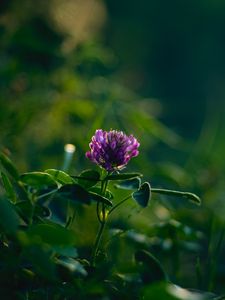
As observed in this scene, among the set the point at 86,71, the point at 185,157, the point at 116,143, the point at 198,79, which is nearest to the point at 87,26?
the point at 86,71

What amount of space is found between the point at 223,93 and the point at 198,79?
2.56 ft

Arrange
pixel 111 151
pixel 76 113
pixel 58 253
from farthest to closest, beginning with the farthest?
pixel 76 113, pixel 111 151, pixel 58 253

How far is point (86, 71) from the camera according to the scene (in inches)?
83.6

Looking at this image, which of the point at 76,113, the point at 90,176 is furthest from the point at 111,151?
the point at 76,113

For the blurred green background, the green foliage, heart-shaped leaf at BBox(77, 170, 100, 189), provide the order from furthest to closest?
the blurred green background < heart-shaped leaf at BBox(77, 170, 100, 189) < the green foliage

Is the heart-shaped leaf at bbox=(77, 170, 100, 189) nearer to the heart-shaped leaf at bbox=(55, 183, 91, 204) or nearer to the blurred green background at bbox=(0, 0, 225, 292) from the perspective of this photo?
the heart-shaped leaf at bbox=(55, 183, 91, 204)

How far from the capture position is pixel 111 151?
935 millimetres

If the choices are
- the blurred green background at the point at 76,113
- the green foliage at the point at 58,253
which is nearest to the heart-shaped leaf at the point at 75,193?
the green foliage at the point at 58,253

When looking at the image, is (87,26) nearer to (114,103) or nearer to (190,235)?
(114,103)

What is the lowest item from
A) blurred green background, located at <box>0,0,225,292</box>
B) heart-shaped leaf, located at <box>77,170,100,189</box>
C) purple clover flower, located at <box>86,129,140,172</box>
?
heart-shaped leaf, located at <box>77,170,100,189</box>

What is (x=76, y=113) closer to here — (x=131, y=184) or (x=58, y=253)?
(x=131, y=184)

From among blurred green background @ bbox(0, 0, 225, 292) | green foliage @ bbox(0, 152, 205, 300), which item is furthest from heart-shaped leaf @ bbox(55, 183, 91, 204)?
blurred green background @ bbox(0, 0, 225, 292)

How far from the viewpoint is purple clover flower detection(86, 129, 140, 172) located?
0.93 metres

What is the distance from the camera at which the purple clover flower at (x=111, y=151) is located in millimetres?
931
